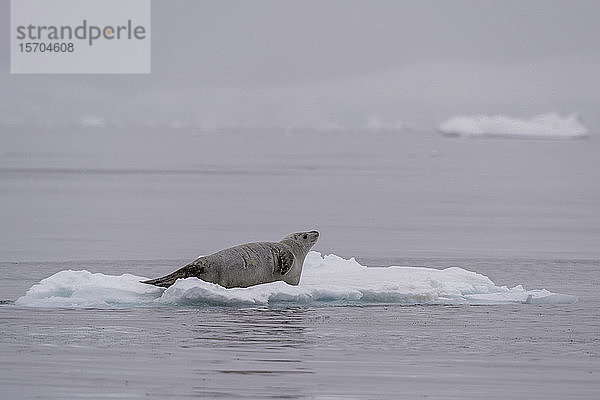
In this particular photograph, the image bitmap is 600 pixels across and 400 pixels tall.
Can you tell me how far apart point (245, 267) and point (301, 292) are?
2.28ft

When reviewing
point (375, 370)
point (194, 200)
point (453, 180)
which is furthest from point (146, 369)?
point (453, 180)

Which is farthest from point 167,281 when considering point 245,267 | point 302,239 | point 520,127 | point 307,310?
point 520,127

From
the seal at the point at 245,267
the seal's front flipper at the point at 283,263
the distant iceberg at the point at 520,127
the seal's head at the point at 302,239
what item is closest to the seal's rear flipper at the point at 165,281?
the seal at the point at 245,267

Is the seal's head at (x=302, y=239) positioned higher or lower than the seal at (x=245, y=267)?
higher

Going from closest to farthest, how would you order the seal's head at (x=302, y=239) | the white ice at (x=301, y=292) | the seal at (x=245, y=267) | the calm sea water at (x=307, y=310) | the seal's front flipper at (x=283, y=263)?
1. the calm sea water at (x=307, y=310)
2. the white ice at (x=301, y=292)
3. the seal at (x=245, y=267)
4. the seal's front flipper at (x=283, y=263)
5. the seal's head at (x=302, y=239)

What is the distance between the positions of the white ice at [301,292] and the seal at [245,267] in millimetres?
210

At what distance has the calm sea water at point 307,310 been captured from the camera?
10.2 m

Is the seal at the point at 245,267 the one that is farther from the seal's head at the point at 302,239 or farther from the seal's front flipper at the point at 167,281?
the seal's head at the point at 302,239

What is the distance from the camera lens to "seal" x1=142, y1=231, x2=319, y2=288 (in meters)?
14.1

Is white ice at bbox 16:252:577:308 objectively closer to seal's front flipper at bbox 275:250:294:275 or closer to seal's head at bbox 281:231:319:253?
seal's front flipper at bbox 275:250:294:275

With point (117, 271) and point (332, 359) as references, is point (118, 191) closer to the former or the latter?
point (117, 271)

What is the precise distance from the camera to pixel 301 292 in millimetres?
13961

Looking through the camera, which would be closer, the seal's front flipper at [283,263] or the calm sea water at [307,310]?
the calm sea water at [307,310]

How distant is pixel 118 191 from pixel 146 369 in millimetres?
24052
